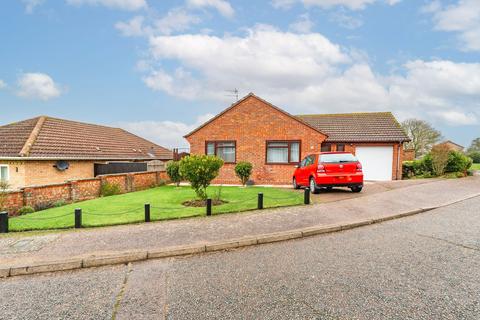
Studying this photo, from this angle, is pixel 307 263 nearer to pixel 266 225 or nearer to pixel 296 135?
pixel 266 225

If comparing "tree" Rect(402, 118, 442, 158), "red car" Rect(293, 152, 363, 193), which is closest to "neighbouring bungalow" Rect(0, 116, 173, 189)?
"red car" Rect(293, 152, 363, 193)

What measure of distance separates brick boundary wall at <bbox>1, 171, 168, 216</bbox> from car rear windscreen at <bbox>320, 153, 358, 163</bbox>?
10581mm

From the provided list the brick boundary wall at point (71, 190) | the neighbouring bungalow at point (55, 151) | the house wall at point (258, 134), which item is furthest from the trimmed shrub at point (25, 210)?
the house wall at point (258, 134)

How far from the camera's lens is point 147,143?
31594 millimetres

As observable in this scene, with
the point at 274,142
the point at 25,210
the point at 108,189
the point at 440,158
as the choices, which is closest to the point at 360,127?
the point at 440,158

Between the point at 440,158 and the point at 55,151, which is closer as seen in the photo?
the point at 440,158

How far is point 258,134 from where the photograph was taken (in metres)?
17.4

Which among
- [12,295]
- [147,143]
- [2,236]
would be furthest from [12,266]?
[147,143]

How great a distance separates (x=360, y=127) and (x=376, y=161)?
2.89 m

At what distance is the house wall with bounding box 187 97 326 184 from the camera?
16859 millimetres

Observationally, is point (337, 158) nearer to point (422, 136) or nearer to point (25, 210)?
point (25, 210)

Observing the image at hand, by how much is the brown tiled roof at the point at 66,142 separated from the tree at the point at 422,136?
97.3ft

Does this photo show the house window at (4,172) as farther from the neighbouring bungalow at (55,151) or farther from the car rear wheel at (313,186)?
the car rear wheel at (313,186)

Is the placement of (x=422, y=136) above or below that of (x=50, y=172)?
above
